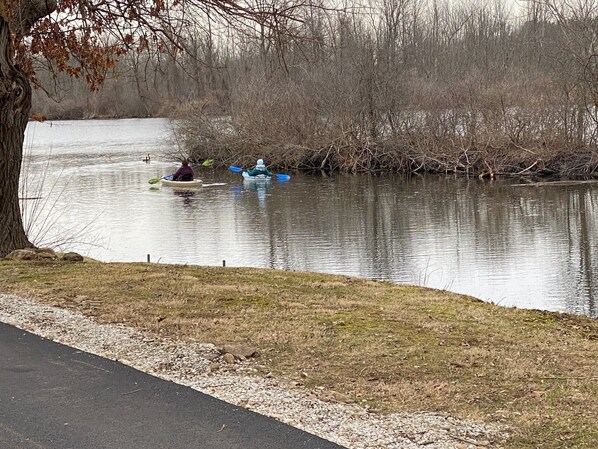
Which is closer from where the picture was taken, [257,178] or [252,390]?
[252,390]

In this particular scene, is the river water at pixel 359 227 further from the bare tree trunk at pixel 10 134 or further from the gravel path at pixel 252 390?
the gravel path at pixel 252 390

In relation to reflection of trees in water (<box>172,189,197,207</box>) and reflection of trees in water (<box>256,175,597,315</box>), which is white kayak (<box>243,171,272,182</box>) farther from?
reflection of trees in water (<box>172,189,197,207</box>)

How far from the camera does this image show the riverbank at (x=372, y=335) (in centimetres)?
641

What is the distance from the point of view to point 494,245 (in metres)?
25.2

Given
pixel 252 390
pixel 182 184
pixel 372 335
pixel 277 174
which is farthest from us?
pixel 277 174

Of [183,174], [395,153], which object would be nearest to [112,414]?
[183,174]

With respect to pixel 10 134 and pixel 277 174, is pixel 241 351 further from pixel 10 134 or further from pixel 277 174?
pixel 277 174

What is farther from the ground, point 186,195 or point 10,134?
point 10,134

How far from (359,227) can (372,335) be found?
68.6 feet

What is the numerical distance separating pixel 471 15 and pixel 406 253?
56.8 meters

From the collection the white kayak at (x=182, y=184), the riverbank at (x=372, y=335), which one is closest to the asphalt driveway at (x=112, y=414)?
the riverbank at (x=372, y=335)

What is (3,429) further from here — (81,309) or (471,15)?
(471,15)

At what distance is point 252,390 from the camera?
6.73 m

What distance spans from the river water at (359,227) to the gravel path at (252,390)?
10.6m
